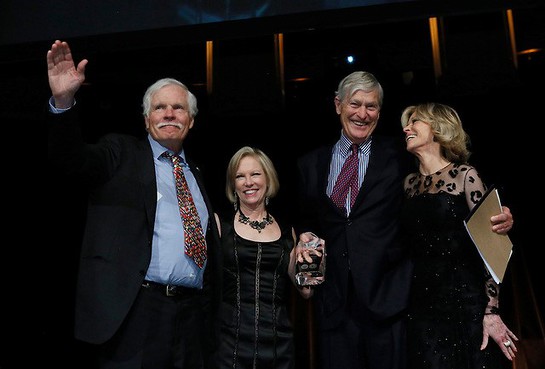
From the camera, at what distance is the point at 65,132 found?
6.57 feet

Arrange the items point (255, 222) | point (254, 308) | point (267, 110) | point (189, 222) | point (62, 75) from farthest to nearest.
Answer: point (267, 110) → point (255, 222) → point (254, 308) → point (189, 222) → point (62, 75)

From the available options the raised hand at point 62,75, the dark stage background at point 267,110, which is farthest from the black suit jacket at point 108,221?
the dark stage background at point 267,110

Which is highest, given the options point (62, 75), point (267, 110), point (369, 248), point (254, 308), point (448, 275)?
point (267, 110)

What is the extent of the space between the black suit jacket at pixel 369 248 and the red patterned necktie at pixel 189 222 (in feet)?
1.58

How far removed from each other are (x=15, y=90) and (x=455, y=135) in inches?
136

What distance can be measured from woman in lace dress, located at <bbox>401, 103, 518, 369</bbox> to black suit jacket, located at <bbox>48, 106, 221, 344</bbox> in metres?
0.97

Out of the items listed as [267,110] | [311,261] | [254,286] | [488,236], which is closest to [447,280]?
[488,236]

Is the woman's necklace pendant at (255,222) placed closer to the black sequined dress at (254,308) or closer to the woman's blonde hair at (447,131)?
the black sequined dress at (254,308)

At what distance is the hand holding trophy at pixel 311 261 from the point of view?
7.33 feet

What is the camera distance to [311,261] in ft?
7.34

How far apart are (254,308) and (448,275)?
747 mm

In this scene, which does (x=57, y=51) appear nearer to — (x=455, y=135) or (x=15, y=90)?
(x=455, y=135)

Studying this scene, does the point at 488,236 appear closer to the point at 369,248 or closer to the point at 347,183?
the point at 369,248

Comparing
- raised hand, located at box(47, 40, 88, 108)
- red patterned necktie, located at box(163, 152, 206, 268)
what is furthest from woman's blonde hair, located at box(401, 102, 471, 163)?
raised hand, located at box(47, 40, 88, 108)
